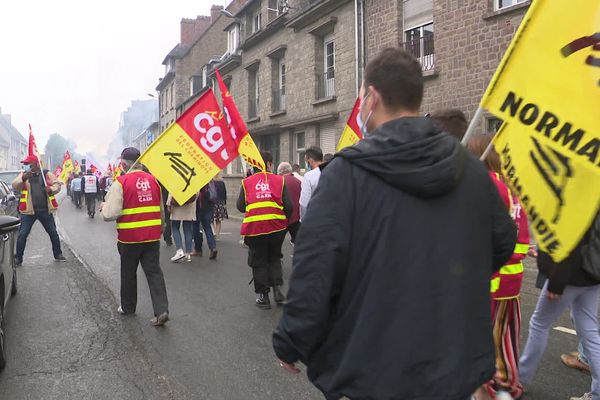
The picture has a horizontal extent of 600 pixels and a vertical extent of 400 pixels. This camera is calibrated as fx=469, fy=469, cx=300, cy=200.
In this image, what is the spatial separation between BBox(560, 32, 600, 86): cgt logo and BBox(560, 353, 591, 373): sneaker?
281cm

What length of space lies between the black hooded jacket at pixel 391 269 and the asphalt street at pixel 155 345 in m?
2.03

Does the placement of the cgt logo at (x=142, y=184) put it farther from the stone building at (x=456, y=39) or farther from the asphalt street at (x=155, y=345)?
the stone building at (x=456, y=39)

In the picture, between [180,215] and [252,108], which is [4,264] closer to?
[180,215]

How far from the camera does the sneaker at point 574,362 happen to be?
3660 millimetres

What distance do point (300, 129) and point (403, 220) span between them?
53.7ft

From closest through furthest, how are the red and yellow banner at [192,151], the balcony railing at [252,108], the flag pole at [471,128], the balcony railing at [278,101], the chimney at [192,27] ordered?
1. the flag pole at [471,128]
2. the red and yellow banner at [192,151]
3. the balcony railing at [278,101]
4. the balcony railing at [252,108]
5. the chimney at [192,27]

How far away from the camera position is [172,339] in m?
4.49

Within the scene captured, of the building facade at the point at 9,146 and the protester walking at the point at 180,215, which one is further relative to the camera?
the building facade at the point at 9,146

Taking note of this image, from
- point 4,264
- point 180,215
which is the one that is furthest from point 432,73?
point 4,264

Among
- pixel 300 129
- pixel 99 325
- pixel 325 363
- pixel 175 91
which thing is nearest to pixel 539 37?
pixel 325 363

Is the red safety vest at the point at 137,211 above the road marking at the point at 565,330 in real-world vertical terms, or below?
above

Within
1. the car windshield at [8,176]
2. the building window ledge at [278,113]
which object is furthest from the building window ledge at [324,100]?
the car windshield at [8,176]

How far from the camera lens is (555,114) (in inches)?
72.5

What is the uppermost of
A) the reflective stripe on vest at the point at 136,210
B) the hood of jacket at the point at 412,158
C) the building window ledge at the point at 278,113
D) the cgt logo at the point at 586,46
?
the building window ledge at the point at 278,113
